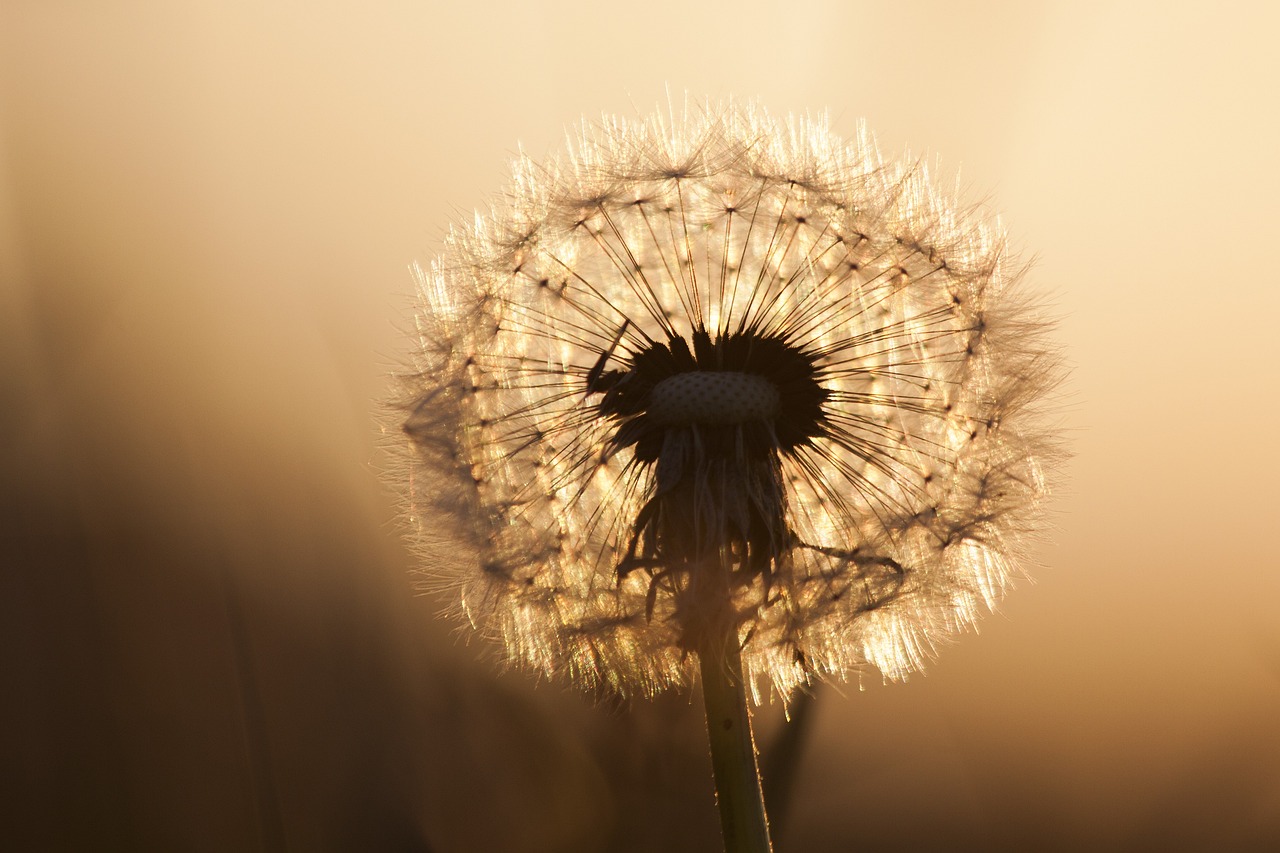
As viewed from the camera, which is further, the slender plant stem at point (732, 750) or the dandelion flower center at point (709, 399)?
the dandelion flower center at point (709, 399)

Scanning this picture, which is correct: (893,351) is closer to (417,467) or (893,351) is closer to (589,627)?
(589,627)

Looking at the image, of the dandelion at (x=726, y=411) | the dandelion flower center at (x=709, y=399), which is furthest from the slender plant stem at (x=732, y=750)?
the dandelion flower center at (x=709, y=399)

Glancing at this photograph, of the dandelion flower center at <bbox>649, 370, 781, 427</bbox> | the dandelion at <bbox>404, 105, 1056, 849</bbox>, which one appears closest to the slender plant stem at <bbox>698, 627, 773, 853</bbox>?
the dandelion at <bbox>404, 105, 1056, 849</bbox>

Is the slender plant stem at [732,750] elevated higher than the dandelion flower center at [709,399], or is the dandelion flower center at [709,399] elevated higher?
the dandelion flower center at [709,399]

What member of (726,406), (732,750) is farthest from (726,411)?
(732,750)

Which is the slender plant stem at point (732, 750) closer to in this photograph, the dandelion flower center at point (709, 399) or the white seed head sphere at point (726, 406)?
the white seed head sphere at point (726, 406)

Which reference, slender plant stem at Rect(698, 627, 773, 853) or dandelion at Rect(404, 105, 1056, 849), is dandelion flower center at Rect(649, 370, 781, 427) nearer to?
dandelion at Rect(404, 105, 1056, 849)

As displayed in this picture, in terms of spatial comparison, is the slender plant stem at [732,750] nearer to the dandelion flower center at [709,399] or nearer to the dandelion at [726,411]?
the dandelion at [726,411]
